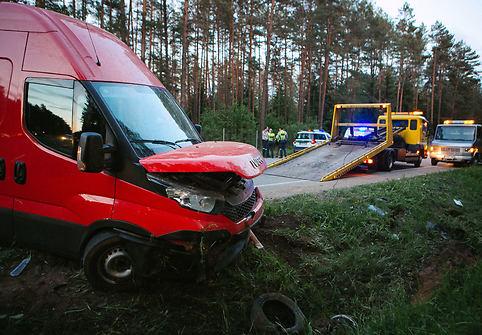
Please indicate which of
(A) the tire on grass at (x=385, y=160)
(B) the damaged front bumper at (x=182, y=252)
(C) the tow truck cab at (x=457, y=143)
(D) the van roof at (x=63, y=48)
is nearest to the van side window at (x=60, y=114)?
(D) the van roof at (x=63, y=48)

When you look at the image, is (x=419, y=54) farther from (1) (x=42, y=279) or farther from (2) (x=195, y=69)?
(1) (x=42, y=279)

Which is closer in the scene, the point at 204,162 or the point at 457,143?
the point at 204,162

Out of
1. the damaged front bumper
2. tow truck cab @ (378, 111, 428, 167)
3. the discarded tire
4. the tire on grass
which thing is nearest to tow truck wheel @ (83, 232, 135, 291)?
Answer: the damaged front bumper

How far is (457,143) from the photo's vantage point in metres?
17.8

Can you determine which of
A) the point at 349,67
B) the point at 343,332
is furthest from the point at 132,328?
the point at 349,67

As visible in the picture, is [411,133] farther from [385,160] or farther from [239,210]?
[239,210]

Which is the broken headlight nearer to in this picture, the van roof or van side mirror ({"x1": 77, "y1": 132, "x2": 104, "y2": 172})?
van side mirror ({"x1": 77, "y1": 132, "x2": 104, "y2": 172})

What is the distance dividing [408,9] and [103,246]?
176 ft

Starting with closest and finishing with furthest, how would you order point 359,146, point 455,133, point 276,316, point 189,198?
point 189,198 → point 276,316 → point 359,146 → point 455,133

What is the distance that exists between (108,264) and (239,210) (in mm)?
1340

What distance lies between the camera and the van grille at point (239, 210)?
3453mm

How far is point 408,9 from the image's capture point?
4716 centimetres

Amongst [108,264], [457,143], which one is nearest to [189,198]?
[108,264]

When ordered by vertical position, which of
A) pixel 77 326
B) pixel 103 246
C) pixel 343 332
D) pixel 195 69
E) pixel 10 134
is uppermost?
pixel 195 69
